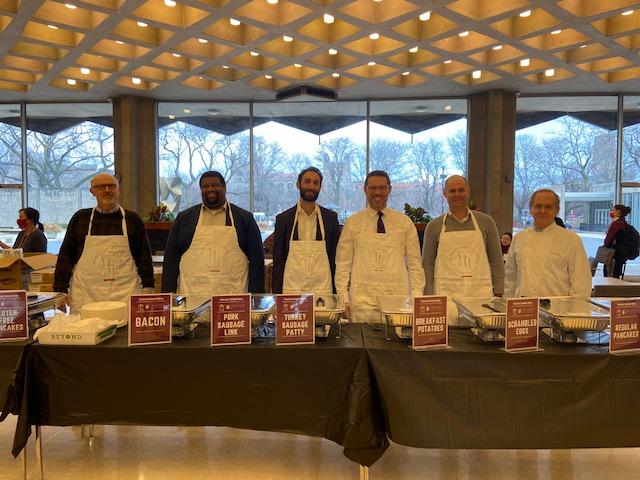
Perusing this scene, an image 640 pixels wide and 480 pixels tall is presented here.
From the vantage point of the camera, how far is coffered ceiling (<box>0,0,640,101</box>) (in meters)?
5.38

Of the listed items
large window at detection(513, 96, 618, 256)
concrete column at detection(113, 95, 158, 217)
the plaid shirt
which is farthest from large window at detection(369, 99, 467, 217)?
the plaid shirt

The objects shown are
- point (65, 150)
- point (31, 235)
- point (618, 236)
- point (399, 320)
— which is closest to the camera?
point (399, 320)

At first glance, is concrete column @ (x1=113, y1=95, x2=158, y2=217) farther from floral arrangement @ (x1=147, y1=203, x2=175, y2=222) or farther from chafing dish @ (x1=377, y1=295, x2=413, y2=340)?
chafing dish @ (x1=377, y1=295, x2=413, y2=340)

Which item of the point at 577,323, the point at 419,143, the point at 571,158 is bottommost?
the point at 577,323

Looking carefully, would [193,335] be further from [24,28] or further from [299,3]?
[24,28]

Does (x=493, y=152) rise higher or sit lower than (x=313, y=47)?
lower

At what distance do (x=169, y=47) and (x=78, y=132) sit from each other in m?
4.04

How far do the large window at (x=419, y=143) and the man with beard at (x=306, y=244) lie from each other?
6721mm

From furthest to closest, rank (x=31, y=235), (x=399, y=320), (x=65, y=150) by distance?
1. (x=65, y=150)
2. (x=31, y=235)
3. (x=399, y=320)

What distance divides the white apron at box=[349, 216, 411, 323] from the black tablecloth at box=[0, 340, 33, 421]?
138 centimetres

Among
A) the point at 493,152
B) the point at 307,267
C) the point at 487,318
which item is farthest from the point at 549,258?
the point at 493,152

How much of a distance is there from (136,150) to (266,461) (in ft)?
26.4

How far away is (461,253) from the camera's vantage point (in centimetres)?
243

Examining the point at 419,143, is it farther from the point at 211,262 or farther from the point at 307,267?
the point at 211,262
